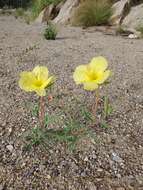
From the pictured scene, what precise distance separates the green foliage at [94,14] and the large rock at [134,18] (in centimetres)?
51

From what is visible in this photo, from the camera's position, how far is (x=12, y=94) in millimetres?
3311

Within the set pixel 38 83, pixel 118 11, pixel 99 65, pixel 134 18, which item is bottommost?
pixel 134 18

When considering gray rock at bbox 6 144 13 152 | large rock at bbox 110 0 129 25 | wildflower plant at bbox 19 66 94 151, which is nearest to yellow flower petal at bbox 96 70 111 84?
wildflower plant at bbox 19 66 94 151

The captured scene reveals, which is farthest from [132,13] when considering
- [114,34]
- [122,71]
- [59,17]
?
[122,71]

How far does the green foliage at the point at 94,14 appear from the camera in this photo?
31.6 ft

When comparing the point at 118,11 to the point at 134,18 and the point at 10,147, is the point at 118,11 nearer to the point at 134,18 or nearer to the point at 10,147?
the point at 134,18

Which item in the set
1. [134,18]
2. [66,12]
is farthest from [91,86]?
[66,12]

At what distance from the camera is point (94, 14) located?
9602mm

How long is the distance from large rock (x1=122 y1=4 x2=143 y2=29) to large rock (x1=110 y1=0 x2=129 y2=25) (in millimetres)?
172

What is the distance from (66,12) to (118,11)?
211 cm

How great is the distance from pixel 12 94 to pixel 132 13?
7082 millimetres

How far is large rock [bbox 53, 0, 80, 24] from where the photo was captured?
11078 mm

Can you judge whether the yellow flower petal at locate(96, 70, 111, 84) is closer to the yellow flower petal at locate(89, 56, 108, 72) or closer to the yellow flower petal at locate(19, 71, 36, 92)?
the yellow flower petal at locate(89, 56, 108, 72)

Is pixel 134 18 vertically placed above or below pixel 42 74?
below
